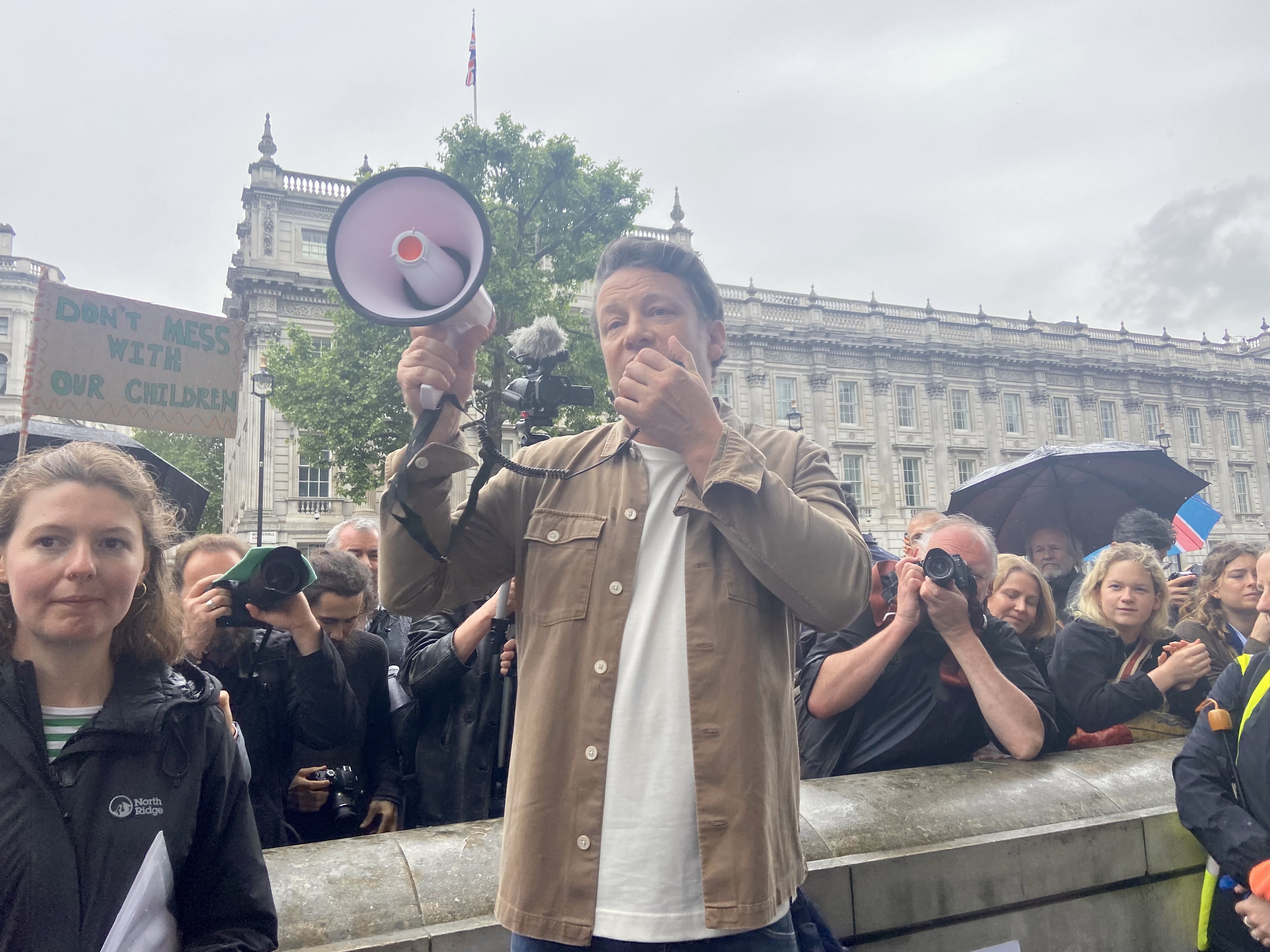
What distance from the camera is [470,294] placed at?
1.50 m

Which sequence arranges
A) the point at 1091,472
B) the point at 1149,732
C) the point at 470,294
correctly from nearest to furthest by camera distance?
1. the point at 470,294
2. the point at 1149,732
3. the point at 1091,472

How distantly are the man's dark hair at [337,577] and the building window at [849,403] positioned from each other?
37847 mm

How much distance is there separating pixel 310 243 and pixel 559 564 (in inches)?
1206

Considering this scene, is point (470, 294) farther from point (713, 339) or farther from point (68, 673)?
point (68, 673)

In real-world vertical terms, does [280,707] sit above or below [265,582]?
below

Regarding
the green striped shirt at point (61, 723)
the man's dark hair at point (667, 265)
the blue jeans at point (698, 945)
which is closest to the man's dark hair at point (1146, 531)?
the man's dark hair at point (667, 265)

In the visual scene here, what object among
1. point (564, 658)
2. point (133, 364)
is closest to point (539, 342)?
point (564, 658)

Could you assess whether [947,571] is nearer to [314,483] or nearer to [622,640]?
[622,640]

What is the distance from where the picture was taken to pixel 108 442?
4.32 metres

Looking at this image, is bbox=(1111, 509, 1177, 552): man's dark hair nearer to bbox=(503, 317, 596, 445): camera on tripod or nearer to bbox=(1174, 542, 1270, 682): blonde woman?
bbox=(1174, 542, 1270, 682): blonde woman

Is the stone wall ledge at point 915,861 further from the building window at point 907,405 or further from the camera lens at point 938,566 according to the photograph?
the building window at point 907,405

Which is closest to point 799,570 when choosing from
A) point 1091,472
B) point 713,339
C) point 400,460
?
point 713,339

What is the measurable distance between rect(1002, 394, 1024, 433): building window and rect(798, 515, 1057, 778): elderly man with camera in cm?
4332

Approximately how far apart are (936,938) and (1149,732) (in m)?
1.83
